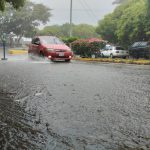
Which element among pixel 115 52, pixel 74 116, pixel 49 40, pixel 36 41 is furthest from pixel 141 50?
pixel 74 116

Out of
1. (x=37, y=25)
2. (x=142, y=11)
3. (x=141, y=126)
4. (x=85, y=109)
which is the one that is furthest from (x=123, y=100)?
(x=37, y=25)

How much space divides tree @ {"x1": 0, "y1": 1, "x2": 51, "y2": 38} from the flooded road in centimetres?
7909

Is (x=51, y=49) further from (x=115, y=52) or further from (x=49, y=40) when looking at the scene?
(x=115, y=52)

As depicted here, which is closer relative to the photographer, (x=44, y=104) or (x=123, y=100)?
(x=44, y=104)

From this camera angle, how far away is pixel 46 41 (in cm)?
2589

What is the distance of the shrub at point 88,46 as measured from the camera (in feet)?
97.6

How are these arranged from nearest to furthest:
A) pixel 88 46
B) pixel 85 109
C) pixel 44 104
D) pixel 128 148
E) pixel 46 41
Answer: pixel 128 148
pixel 85 109
pixel 44 104
pixel 46 41
pixel 88 46

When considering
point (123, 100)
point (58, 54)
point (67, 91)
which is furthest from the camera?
point (58, 54)

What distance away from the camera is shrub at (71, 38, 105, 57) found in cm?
2975

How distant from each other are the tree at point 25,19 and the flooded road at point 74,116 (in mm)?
79085

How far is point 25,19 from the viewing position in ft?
296

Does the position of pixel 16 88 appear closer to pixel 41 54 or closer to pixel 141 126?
pixel 141 126

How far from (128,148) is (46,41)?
20.7 m

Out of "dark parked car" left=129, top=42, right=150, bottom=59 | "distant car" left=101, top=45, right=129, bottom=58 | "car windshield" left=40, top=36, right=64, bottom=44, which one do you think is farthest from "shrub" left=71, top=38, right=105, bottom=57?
"distant car" left=101, top=45, right=129, bottom=58
